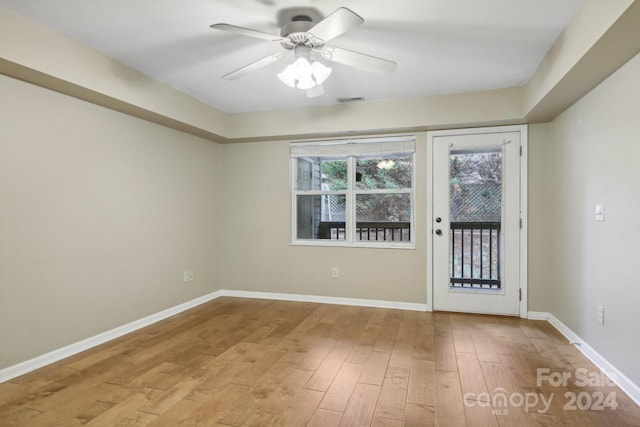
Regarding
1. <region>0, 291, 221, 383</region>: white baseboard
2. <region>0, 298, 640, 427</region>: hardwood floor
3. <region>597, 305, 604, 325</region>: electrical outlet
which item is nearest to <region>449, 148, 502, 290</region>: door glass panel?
<region>0, 298, 640, 427</region>: hardwood floor

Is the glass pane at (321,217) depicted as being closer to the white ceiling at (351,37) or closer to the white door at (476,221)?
the white door at (476,221)

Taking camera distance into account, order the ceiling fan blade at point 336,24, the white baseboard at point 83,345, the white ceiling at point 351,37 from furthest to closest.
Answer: the white baseboard at point 83,345 → the white ceiling at point 351,37 → the ceiling fan blade at point 336,24

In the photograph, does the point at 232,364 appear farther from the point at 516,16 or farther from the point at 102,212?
the point at 516,16

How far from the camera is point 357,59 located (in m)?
2.31

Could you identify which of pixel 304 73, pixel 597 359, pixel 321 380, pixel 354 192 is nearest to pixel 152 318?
pixel 321 380

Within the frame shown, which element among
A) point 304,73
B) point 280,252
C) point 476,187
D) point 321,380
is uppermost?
point 304,73

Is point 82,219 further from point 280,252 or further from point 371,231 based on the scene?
point 371,231

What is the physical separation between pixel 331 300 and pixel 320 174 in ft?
5.18

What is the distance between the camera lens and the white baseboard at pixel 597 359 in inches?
81.4

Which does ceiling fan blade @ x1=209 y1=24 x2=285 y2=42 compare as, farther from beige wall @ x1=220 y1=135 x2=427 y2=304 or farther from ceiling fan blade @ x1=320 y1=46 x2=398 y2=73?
beige wall @ x1=220 y1=135 x2=427 y2=304

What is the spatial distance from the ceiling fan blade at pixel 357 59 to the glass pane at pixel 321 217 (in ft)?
6.77

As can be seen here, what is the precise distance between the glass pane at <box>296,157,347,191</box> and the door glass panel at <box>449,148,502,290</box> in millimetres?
1282

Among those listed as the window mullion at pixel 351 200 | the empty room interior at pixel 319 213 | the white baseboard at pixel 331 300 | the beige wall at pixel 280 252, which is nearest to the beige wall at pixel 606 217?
the empty room interior at pixel 319 213

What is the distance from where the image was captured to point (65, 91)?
263 cm
